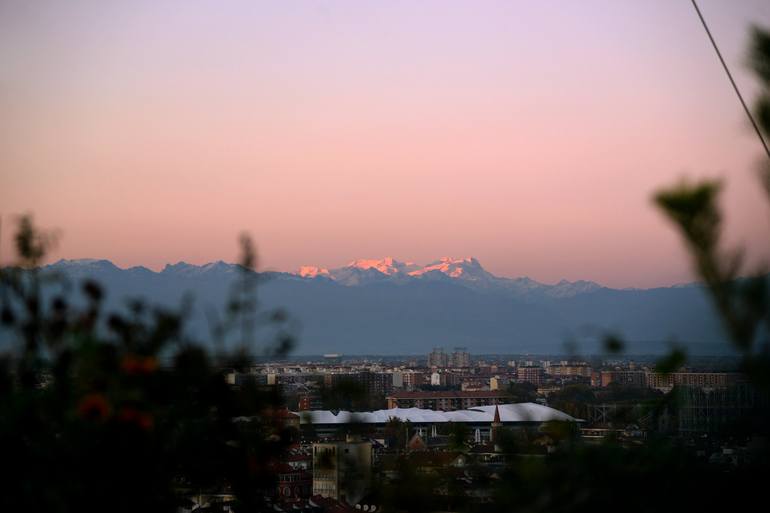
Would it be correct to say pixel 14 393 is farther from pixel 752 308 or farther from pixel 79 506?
pixel 752 308

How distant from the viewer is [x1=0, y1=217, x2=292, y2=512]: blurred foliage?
2.39 meters

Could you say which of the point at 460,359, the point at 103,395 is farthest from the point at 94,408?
the point at 460,359

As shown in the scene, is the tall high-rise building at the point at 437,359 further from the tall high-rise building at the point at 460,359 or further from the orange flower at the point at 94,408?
the orange flower at the point at 94,408

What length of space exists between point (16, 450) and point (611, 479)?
57.3 inches

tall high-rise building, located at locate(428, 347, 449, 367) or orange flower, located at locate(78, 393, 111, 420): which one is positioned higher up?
orange flower, located at locate(78, 393, 111, 420)

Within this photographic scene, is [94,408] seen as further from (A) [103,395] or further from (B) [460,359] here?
(B) [460,359]

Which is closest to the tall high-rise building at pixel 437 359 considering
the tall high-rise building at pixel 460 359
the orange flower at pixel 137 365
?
the tall high-rise building at pixel 460 359

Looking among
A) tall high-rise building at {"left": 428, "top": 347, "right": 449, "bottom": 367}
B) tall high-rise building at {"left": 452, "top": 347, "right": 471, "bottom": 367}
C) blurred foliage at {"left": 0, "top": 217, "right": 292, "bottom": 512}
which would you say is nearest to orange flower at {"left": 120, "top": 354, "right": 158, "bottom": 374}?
blurred foliage at {"left": 0, "top": 217, "right": 292, "bottom": 512}

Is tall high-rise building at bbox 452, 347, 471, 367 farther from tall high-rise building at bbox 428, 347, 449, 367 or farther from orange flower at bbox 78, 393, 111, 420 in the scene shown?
orange flower at bbox 78, 393, 111, 420

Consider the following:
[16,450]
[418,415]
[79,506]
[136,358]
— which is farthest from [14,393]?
[418,415]

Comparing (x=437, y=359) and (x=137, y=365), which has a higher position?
(x=137, y=365)

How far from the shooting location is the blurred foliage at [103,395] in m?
2.39

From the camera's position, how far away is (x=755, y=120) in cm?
241

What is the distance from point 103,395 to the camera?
2338 mm
